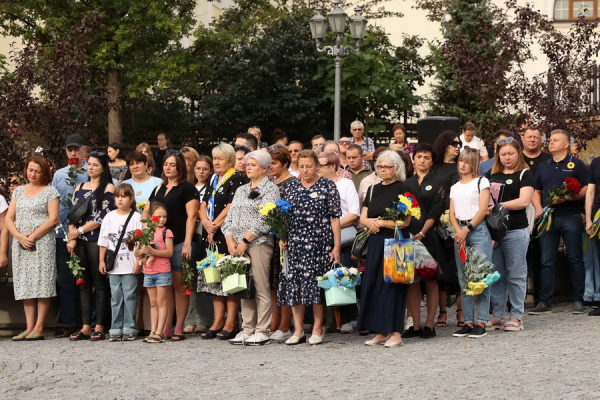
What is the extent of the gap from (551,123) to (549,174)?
182 inches

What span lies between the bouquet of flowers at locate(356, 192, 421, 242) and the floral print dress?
570 millimetres

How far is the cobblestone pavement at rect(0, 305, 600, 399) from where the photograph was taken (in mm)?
7758

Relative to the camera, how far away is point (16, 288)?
36.8 feet

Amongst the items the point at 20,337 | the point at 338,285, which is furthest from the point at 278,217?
the point at 20,337

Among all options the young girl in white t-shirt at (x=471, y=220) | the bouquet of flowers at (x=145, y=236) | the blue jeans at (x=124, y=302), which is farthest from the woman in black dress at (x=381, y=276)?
the blue jeans at (x=124, y=302)

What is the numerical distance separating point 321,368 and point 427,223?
231cm

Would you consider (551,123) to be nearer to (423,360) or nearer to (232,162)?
(232,162)

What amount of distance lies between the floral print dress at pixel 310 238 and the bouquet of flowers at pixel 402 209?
0.57 metres

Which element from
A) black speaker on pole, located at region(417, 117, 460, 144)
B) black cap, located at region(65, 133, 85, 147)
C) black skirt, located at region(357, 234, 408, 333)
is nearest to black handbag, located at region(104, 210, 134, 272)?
black cap, located at region(65, 133, 85, 147)

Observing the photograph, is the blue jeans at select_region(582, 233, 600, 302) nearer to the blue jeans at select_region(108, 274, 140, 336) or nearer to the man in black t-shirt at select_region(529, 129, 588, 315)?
the man in black t-shirt at select_region(529, 129, 588, 315)

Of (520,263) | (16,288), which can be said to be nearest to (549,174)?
(520,263)

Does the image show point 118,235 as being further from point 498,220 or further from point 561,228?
point 561,228

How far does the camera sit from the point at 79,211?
11.2 meters

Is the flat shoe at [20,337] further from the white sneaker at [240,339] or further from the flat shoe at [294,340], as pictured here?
the flat shoe at [294,340]
